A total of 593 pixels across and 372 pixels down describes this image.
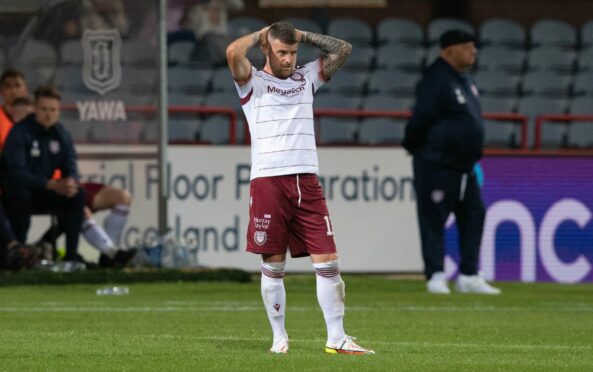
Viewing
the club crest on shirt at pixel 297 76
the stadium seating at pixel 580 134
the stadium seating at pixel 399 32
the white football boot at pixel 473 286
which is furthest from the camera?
the stadium seating at pixel 399 32

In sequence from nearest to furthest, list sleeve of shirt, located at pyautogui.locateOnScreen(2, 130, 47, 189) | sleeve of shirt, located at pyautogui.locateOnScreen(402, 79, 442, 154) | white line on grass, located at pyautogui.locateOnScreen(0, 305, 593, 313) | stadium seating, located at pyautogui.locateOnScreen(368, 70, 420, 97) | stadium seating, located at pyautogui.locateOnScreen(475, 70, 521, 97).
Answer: white line on grass, located at pyautogui.locateOnScreen(0, 305, 593, 313)
sleeve of shirt, located at pyautogui.locateOnScreen(402, 79, 442, 154)
sleeve of shirt, located at pyautogui.locateOnScreen(2, 130, 47, 189)
stadium seating, located at pyautogui.locateOnScreen(368, 70, 420, 97)
stadium seating, located at pyautogui.locateOnScreen(475, 70, 521, 97)

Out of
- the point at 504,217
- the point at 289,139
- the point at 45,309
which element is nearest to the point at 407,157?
the point at 504,217

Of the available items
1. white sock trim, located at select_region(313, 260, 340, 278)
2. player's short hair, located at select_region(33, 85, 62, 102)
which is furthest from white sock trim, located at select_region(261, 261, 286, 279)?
player's short hair, located at select_region(33, 85, 62, 102)

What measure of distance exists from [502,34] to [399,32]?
1566mm

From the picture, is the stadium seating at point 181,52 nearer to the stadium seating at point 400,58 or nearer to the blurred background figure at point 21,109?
the stadium seating at point 400,58

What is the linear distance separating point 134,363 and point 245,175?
10206 millimetres

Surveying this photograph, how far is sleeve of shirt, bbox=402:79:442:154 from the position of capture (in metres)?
15.7

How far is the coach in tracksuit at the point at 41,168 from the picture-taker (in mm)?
16703

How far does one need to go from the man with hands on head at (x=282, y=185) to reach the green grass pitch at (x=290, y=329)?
1.07ft

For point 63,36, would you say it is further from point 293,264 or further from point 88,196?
point 293,264

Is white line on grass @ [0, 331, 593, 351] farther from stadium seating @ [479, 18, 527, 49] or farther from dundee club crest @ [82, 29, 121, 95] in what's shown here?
stadium seating @ [479, 18, 527, 49]

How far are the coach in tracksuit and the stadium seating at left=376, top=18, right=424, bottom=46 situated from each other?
686cm

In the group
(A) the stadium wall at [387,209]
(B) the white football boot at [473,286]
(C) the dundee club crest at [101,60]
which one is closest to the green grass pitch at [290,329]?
(B) the white football boot at [473,286]

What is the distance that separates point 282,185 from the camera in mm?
9469
